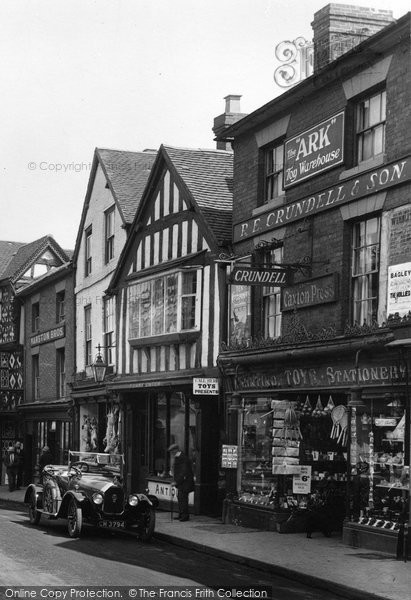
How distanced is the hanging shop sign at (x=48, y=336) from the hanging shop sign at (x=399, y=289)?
769 inches

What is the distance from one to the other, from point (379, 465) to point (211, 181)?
10352 millimetres

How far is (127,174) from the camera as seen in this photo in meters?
30.4

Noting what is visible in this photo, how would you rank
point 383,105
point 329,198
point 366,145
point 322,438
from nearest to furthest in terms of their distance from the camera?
1. point 383,105
2. point 366,145
3. point 329,198
4. point 322,438

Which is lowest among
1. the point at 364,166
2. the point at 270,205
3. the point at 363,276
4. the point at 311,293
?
the point at 311,293

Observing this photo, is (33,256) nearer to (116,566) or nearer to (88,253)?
(88,253)

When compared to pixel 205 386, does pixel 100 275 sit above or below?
above

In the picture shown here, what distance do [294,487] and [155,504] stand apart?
106 inches

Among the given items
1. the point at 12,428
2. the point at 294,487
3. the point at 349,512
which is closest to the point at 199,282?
the point at 294,487

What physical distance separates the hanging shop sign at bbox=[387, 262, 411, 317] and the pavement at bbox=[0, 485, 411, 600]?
377 centimetres

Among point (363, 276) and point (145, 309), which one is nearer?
point (363, 276)

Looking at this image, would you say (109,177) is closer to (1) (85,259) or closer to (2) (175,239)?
(1) (85,259)

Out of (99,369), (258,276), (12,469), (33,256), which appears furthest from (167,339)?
(33,256)

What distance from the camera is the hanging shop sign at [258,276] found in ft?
60.2

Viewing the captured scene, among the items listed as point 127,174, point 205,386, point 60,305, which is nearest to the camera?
point 205,386
